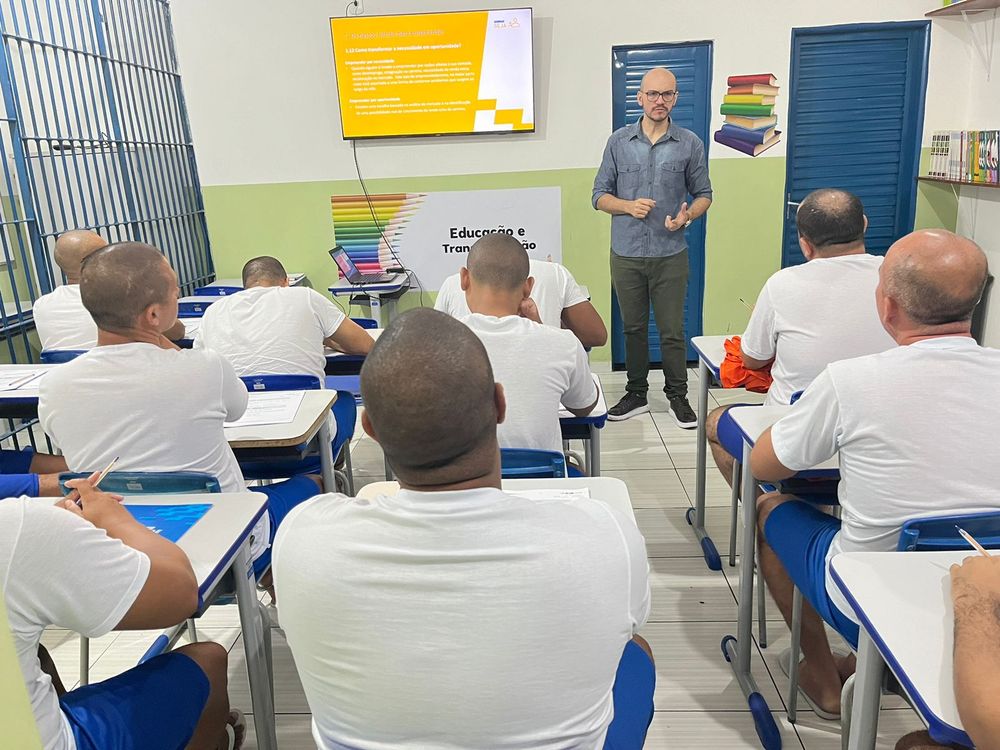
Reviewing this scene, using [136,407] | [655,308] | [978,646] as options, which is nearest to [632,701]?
[978,646]

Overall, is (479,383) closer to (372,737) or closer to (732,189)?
(372,737)

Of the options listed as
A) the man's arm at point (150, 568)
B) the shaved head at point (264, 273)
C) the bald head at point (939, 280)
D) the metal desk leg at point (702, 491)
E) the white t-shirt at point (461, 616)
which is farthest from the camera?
the shaved head at point (264, 273)

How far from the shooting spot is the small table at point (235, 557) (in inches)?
56.3

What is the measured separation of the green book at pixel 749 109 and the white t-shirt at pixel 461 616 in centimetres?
451

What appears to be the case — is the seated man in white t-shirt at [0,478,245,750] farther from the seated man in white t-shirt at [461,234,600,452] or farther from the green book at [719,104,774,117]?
the green book at [719,104,774,117]

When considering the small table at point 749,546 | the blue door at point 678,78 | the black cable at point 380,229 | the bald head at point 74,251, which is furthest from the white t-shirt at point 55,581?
the blue door at point 678,78

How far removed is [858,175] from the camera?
195 inches

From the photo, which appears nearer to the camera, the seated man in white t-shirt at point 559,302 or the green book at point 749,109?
the seated man in white t-shirt at point 559,302

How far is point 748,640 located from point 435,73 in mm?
3999

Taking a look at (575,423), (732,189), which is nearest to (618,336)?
(732,189)

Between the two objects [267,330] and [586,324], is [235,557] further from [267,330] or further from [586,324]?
[586,324]

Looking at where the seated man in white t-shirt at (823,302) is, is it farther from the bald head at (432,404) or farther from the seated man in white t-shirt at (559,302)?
the bald head at (432,404)

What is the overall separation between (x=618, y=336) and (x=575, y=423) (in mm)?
3020

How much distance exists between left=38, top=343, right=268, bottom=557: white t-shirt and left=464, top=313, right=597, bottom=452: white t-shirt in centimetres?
73
